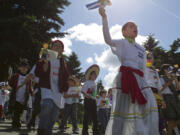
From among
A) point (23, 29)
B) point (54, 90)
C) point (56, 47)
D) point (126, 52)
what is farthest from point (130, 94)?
point (23, 29)

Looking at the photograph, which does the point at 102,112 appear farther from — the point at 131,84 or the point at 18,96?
the point at 131,84

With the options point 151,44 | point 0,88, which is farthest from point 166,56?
point 0,88

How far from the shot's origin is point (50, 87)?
3.88 meters

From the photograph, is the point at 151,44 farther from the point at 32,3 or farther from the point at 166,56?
the point at 32,3

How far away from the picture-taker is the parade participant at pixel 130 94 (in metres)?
3.33

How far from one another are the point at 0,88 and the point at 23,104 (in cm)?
412

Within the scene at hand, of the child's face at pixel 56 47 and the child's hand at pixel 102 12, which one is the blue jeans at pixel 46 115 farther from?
the child's hand at pixel 102 12

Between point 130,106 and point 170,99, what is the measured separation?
9.15ft

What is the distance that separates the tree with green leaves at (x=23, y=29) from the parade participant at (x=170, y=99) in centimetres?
1129

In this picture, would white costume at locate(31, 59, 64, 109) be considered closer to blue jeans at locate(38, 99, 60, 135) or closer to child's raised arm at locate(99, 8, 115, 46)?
blue jeans at locate(38, 99, 60, 135)

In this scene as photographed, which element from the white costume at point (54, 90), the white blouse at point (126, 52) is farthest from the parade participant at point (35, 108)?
the white blouse at point (126, 52)

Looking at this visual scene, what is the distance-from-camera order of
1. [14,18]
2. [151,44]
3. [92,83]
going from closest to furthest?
[92,83]
[14,18]
[151,44]

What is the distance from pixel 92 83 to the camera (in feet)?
24.3

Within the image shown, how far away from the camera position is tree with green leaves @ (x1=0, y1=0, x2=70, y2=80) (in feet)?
49.0
